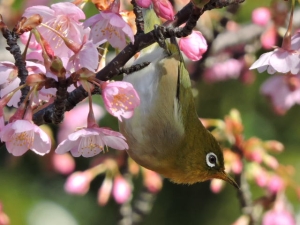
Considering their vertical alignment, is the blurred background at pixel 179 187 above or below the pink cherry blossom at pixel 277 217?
below

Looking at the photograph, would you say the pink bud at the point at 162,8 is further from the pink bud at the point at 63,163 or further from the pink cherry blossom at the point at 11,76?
the pink bud at the point at 63,163

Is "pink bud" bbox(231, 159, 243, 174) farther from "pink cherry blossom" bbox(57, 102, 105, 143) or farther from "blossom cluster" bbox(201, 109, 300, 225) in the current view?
"pink cherry blossom" bbox(57, 102, 105, 143)

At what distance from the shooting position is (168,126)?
2.05 meters

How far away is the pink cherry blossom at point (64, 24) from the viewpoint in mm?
1444

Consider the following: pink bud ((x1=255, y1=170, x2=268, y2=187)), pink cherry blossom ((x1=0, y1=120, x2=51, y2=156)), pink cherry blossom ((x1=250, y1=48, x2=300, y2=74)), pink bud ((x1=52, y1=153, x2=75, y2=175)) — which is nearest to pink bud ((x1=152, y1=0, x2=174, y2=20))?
pink cherry blossom ((x1=250, y1=48, x2=300, y2=74))

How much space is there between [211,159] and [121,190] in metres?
0.84

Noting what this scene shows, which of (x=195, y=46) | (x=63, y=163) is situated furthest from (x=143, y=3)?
(x=63, y=163)

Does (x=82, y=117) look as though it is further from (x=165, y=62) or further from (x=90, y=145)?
(x=90, y=145)

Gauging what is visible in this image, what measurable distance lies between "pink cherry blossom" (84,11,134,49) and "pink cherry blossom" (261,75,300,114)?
1.42m

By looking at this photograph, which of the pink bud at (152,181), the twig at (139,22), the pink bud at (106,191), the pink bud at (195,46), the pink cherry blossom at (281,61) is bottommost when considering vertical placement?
the pink bud at (152,181)

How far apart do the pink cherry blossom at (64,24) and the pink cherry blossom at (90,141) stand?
20cm

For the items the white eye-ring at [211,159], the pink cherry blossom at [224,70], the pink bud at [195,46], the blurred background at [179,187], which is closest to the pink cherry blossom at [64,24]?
the pink bud at [195,46]

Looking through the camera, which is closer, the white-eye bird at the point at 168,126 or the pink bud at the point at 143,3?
the pink bud at the point at 143,3

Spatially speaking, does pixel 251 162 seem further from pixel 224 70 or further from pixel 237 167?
pixel 224 70
